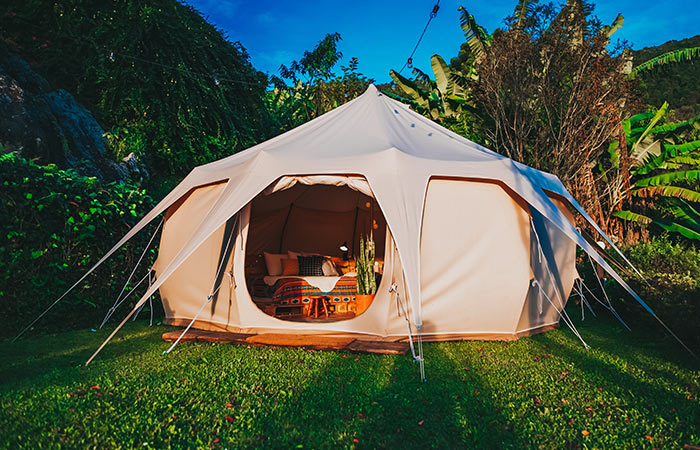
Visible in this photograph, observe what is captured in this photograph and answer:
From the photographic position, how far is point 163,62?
A: 10992 mm

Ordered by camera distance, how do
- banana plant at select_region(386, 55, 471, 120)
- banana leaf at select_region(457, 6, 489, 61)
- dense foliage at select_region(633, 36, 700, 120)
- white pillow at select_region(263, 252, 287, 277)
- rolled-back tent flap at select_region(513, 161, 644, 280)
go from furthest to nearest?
dense foliage at select_region(633, 36, 700, 120) → banana plant at select_region(386, 55, 471, 120) → banana leaf at select_region(457, 6, 489, 61) → white pillow at select_region(263, 252, 287, 277) → rolled-back tent flap at select_region(513, 161, 644, 280)

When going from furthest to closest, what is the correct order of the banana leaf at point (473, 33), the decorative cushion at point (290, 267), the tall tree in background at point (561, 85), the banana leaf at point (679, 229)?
the banana leaf at point (473, 33), the banana leaf at point (679, 229), the tall tree in background at point (561, 85), the decorative cushion at point (290, 267)

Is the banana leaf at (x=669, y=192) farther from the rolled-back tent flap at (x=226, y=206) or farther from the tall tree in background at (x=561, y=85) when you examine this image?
the rolled-back tent flap at (x=226, y=206)

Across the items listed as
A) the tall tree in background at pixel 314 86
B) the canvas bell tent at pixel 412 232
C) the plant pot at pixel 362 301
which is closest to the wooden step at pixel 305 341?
the canvas bell tent at pixel 412 232

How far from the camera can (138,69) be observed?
10.6m

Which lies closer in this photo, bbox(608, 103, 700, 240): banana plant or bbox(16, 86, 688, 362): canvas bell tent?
bbox(16, 86, 688, 362): canvas bell tent

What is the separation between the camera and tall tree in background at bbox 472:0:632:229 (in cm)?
966

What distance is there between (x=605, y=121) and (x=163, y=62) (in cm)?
1009

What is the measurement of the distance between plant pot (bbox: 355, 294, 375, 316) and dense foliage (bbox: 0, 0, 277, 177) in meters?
5.84

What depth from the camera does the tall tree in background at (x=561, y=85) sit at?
9664 millimetres

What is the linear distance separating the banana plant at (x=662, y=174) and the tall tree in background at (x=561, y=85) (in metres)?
0.99

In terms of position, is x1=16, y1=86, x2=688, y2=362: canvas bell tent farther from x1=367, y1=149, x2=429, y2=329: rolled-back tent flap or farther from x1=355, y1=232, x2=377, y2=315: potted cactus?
x1=355, y1=232, x2=377, y2=315: potted cactus

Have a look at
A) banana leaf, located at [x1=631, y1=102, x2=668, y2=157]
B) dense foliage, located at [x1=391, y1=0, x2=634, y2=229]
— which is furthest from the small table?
banana leaf, located at [x1=631, y1=102, x2=668, y2=157]

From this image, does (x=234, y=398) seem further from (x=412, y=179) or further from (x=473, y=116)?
(x=473, y=116)
